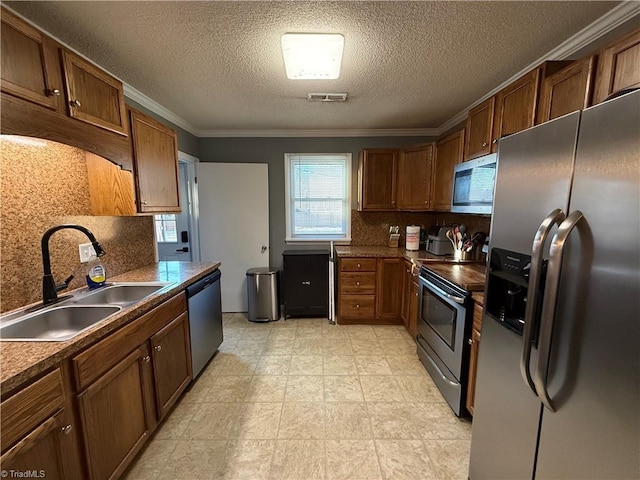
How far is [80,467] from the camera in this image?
3.63ft

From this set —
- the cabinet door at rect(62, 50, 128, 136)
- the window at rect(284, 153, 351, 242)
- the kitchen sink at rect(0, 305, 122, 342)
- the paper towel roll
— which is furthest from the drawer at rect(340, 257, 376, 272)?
the cabinet door at rect(62, 50, 128, 136)

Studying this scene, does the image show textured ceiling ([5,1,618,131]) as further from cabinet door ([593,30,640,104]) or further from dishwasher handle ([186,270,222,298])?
dishwasher handle ([186,270,222,298])

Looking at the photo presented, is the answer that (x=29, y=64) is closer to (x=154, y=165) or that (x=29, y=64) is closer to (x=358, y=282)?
(x=154, y=165)

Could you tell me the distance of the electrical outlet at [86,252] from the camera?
5.76ft

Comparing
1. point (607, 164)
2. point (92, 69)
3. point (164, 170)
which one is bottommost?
point (607, 164)

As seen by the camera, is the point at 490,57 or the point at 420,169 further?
the point at 420,169

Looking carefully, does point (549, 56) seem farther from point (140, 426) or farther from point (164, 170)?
point (140, 426)

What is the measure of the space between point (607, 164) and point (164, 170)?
2568 millimetres

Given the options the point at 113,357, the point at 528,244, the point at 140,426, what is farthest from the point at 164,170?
the point at 528,244

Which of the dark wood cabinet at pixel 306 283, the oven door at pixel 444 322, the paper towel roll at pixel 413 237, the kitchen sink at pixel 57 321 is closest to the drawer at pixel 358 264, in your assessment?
the dark wood cabinet at pixel 306 283

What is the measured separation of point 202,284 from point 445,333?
1948 millimetres

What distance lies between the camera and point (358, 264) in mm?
3109

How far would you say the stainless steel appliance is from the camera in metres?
1.75

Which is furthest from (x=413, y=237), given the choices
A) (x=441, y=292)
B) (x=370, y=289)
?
(x=441, y=292)
